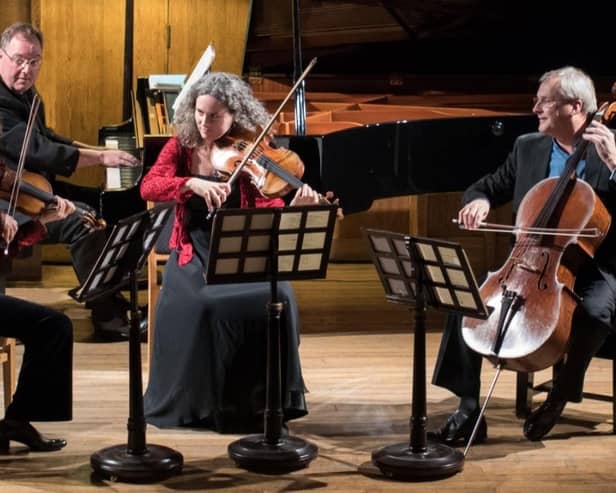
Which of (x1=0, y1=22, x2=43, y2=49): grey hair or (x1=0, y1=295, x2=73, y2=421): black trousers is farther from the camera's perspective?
(x1=0, y1=22, x2=43, y2=49): grey hair

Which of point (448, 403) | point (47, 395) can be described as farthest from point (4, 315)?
point (448, 403)

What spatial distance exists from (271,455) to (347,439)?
44cm

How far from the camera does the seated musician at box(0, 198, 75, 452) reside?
3787mm

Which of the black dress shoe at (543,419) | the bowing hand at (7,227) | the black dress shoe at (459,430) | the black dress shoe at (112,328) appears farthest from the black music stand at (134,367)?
the black dress shoe at (112,328)

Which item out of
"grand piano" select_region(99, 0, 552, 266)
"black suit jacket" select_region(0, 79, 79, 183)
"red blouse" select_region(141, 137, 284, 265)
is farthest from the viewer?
"grand piano" select_region(99, 0, 552, 266)

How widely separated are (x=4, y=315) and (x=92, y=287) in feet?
1.58

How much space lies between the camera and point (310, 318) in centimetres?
600

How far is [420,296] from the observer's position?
3.54 metres

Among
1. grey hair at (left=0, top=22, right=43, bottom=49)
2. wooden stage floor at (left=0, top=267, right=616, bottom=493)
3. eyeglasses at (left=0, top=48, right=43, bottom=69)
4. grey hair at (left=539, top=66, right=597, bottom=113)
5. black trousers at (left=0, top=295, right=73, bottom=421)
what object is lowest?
wooden stage floor at (left=0, top=267, right=616, bottom=493)

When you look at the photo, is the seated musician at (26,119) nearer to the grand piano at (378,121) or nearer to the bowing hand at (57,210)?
the grand piano at (378,121)

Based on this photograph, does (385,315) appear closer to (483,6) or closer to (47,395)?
(483,6)

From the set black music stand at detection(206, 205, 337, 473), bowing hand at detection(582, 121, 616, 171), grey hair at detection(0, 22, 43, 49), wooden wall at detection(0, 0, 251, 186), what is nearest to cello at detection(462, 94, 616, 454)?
bowing hand at detection(582, 121, 616, 171)

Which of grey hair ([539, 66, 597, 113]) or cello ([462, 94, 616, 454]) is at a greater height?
grey hair ([539, 66, 597, 113])

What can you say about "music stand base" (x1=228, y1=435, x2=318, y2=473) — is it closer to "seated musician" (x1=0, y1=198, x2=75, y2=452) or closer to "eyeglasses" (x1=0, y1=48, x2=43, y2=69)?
"seated musician" (x1=0, y1=198, x2=75, y2=452)
